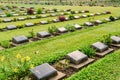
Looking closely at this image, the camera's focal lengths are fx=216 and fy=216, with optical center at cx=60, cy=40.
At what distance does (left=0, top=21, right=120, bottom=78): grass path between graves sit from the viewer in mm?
8105

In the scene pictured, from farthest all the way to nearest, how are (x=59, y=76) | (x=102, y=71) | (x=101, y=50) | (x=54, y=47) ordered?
1. (x=54, y=47)
2. (x=101, y=50)
3. (x=102, y=71)
4. (x=59, y=76)

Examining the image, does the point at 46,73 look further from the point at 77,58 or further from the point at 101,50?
the point at 101,50

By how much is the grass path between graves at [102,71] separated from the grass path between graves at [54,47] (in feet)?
4.65

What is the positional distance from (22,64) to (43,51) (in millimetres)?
2838

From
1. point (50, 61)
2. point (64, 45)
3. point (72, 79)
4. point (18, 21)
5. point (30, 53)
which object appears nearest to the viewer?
point (72, 79)

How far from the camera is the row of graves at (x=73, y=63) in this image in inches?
246

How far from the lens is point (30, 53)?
29.4 feet

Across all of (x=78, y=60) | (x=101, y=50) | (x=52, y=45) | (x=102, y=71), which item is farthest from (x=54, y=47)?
(x=102, y=71)

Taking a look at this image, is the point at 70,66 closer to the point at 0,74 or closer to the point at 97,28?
the point at 0,74

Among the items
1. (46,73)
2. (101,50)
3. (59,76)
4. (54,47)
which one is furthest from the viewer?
(54,47)

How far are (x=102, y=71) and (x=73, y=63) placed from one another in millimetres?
1068

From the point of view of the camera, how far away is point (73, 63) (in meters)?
7.45

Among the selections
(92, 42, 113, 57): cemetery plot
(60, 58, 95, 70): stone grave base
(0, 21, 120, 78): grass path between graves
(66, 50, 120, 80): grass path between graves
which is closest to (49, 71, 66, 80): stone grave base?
(66, 50, 120, 80): grass path between graves

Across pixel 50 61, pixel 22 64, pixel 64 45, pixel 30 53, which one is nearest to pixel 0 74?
pixel 22 64
